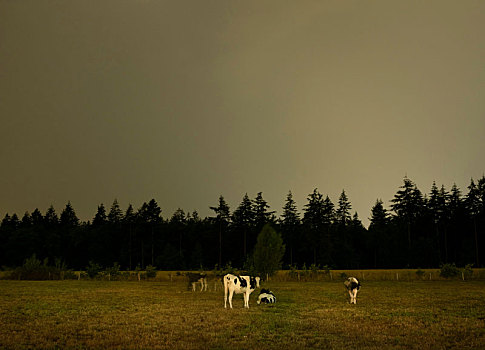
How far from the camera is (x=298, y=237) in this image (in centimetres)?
8512

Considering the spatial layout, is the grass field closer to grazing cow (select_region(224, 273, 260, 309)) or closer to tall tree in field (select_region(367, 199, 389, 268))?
grazing cow (select_region(224, 273, 260, 309))

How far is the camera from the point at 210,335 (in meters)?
12.7

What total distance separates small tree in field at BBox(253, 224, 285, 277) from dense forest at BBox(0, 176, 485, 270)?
35.3 metres

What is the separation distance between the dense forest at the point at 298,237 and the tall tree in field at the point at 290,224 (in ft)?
0.67

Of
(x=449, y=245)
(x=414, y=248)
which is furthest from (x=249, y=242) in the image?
(x=449, y=245)

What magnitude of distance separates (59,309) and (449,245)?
74642mm

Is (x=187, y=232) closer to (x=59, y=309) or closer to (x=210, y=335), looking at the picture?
(x=59, y=309)

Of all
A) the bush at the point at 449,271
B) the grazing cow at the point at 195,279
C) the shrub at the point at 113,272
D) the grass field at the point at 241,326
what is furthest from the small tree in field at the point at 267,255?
the grass field at the point at 241,326

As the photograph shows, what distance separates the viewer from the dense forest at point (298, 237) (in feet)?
253

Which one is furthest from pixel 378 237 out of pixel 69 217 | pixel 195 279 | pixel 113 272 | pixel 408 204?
pixel 69 217

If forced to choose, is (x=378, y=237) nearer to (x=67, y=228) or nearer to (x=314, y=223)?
(x=314, y=223)

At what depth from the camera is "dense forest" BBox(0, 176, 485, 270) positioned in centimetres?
7712

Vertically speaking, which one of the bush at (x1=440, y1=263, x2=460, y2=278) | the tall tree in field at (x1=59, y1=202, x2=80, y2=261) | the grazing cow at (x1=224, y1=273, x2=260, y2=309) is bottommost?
the bush at (x1=440, y1=263, x2=460, y2=278)

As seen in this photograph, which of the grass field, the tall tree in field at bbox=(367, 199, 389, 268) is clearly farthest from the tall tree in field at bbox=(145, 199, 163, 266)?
the grass field
